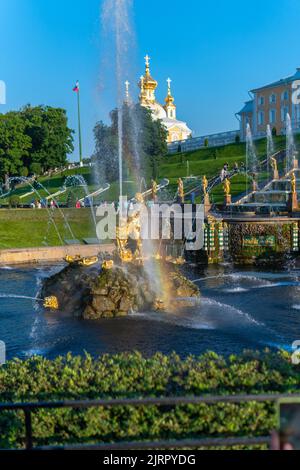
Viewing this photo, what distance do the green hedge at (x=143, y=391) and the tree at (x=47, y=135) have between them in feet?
244

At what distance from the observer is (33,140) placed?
8238cm

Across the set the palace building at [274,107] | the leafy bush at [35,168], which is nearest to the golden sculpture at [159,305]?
the leafy bush at [35,168]

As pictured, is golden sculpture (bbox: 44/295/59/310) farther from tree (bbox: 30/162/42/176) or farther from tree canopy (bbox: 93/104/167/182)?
tree (bbox: 30/162/42/176)

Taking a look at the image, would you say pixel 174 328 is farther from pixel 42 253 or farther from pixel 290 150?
pixel 290 150

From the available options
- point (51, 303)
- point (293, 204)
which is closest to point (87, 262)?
point (51, 303)

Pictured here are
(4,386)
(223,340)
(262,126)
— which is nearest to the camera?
(4,386)

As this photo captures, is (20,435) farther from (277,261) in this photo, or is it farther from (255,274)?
(277,261)

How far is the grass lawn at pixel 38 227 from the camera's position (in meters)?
39.2

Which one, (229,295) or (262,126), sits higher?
(262,126)

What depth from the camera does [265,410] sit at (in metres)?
7.20

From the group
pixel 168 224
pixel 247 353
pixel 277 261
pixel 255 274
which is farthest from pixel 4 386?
pixel 168 224

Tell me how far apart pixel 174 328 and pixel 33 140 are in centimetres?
6948

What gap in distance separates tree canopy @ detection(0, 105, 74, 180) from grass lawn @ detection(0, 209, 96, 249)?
31279 mm

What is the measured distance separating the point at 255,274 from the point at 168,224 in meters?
12.0
